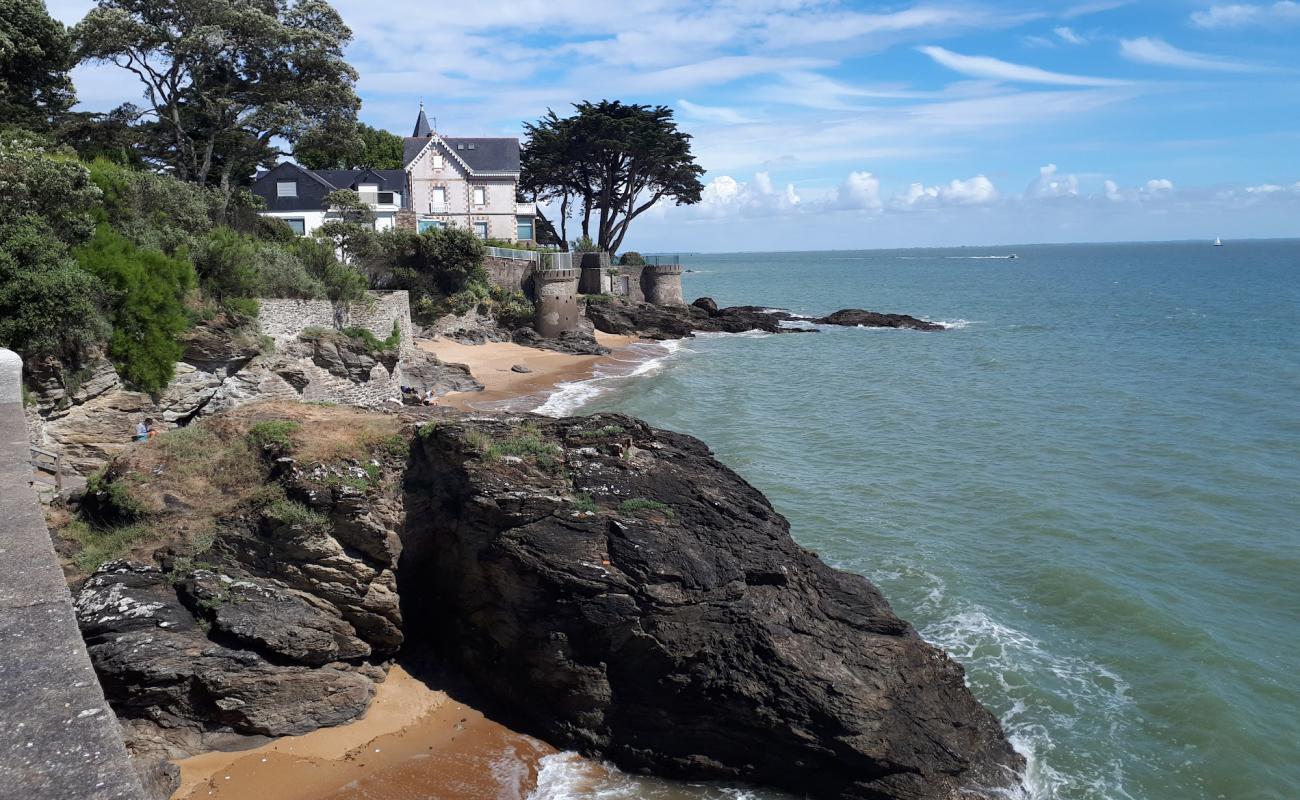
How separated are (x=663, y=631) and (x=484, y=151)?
46.4 metres

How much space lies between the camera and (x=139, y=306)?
60.7ft

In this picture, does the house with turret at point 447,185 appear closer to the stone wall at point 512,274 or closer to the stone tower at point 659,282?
the stone wall at point 512,274

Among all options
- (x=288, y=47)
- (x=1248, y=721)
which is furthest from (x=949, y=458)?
(x=288, y=47)

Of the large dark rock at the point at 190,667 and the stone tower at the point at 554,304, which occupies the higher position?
the stone tower at the point at 554,304

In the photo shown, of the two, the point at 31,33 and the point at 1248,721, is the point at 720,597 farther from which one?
the point at 31,33

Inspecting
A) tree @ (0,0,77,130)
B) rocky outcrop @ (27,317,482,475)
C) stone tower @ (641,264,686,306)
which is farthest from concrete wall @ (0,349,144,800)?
stone tower @ (641,264,686,306)

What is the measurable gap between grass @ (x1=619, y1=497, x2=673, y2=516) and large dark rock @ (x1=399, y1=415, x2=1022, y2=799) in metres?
0.03

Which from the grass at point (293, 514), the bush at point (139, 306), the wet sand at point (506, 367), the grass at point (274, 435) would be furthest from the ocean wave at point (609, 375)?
the grass at point (293, 514)

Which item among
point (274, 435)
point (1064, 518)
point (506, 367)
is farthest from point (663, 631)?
point (506, 367)

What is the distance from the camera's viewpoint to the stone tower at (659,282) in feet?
194

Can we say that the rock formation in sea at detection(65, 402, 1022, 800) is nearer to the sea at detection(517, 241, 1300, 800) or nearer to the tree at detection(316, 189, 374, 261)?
the sea at detection(517, 241, 1300, 800)

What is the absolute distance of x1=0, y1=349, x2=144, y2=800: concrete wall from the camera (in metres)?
4.34

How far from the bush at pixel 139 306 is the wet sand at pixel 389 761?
10740mm

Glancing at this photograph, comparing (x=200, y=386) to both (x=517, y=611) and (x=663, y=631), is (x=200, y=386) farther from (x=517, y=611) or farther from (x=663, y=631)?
(x=663, y=631)
